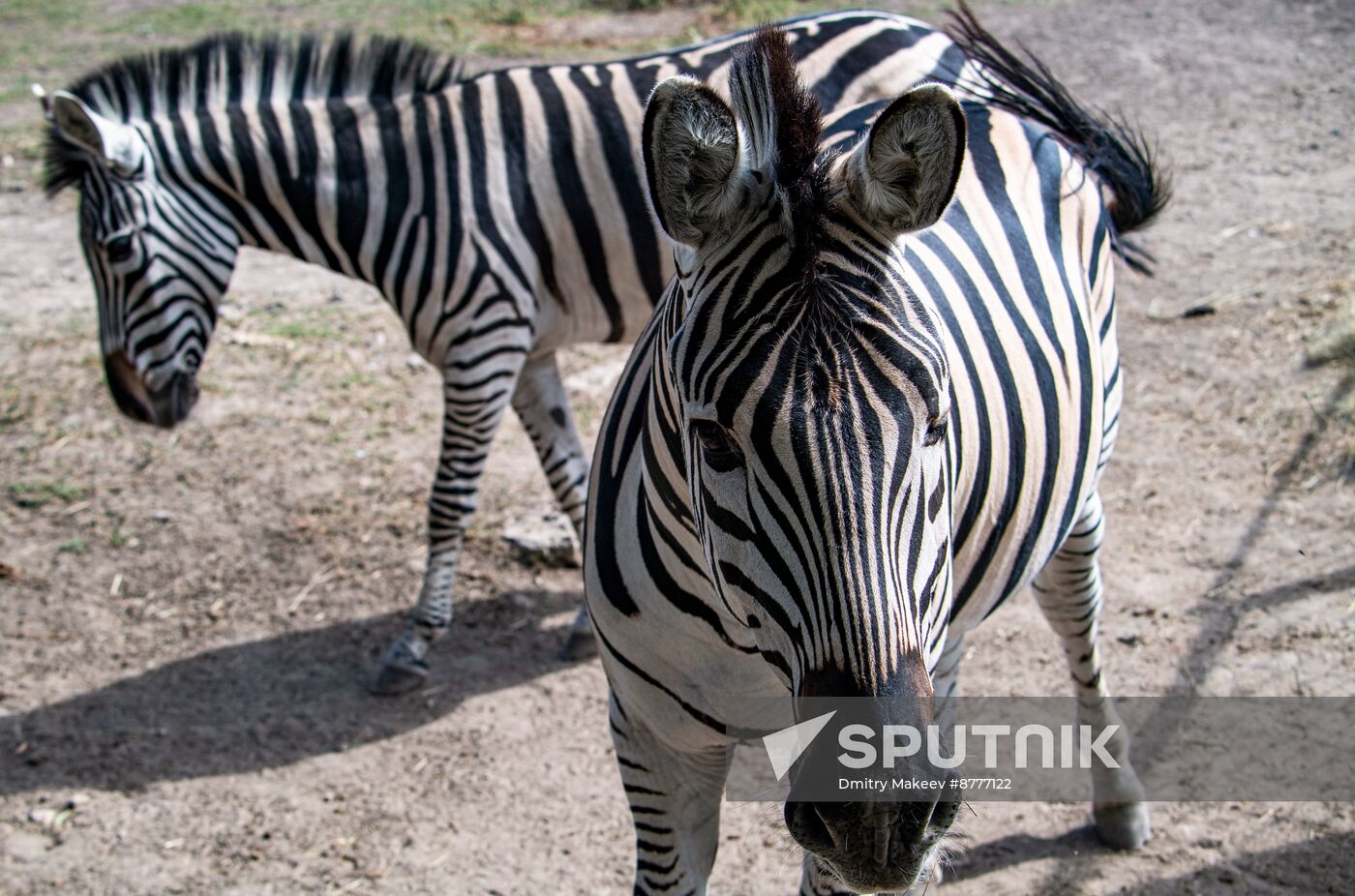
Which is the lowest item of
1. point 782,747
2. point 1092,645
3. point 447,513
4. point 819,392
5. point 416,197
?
point 447,513

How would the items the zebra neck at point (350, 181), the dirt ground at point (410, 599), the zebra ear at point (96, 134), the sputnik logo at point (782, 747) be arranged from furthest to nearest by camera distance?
1. the zebra neck at point (350, 181)
2. the zebra ear at point (96, 134)
3. the dirt ground at point (410, 599)
4. the sputnik logo at point (782, 747)

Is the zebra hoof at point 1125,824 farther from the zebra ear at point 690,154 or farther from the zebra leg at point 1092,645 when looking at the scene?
the zebra ear at point 690,154

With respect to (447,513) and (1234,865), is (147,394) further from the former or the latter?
(1234,865)

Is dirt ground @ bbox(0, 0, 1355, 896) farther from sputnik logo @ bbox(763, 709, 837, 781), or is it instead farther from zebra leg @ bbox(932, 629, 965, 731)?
zebra leg @ bbox(932, 629, 965, 731)

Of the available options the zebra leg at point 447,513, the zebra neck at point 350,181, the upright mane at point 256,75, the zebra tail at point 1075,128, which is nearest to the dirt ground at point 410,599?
the zebra leg at point 447,513

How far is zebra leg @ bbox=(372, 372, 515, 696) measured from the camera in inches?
185

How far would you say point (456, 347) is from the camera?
183 inches

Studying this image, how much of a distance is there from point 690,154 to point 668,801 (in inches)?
58.8

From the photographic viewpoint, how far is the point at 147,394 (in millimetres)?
4863

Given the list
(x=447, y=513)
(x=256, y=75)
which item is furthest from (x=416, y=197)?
(x=447, y=513)

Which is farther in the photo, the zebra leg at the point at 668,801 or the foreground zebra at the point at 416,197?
the foreground zebra at the point at 416,197

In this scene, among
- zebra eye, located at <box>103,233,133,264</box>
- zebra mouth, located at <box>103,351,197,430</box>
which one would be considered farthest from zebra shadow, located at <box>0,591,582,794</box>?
zebra eye, located at <box>103,233,133,264</box>

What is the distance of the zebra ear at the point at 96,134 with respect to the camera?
172 inches

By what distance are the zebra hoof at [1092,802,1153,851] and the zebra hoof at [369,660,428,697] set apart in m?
2.75
